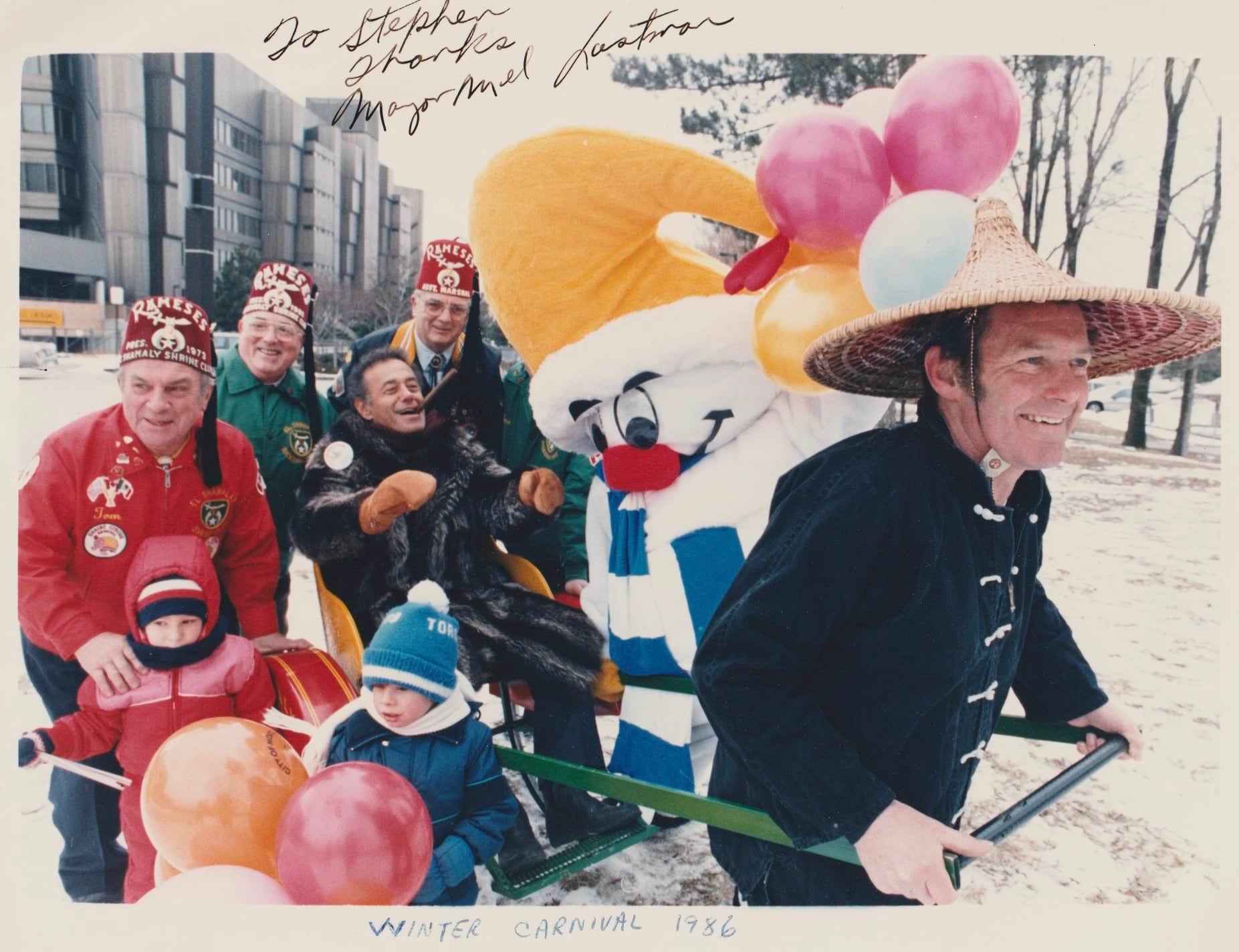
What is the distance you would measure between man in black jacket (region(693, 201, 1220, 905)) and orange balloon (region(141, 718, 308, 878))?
98 centimetres

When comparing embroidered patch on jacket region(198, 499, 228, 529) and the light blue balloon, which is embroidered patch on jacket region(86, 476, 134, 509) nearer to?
embroidered patch on jacket region(198, 499, 228, 529)

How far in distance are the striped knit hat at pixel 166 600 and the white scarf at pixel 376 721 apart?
373 mm

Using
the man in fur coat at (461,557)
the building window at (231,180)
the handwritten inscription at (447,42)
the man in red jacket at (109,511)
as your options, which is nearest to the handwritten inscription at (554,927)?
the man in fur coat at (461,557)

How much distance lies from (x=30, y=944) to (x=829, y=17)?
2.64m

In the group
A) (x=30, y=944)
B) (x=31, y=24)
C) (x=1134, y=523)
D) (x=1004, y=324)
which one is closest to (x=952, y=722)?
(x=1004, y=324)

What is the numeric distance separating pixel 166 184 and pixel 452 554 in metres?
1.11

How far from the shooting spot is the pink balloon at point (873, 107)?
1.57 metres

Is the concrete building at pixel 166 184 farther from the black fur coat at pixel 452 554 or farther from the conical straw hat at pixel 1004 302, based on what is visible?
the conical straw hat at pixel 1004 302

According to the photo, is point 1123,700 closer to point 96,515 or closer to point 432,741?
point 432,741

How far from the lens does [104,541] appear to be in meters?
1.75

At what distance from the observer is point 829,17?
1711mm
